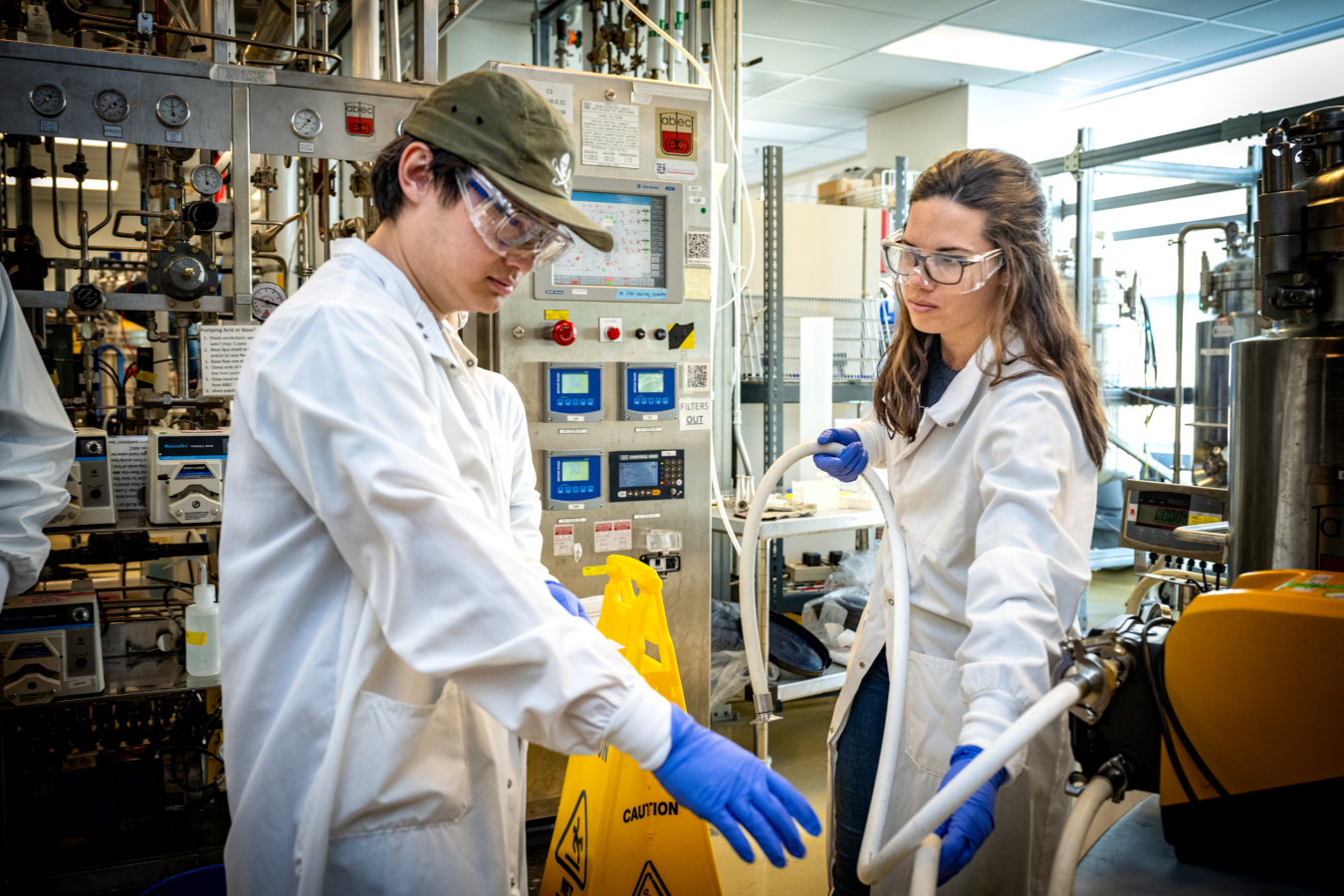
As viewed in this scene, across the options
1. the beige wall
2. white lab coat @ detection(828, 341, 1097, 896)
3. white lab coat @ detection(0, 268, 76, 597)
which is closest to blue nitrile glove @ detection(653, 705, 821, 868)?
white lab coat @ detection(828, 341, 1097, 896)

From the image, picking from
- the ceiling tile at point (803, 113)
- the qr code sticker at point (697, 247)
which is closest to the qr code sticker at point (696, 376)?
the qr code sticker at point (697, 247)

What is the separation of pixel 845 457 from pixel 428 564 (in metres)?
0.97

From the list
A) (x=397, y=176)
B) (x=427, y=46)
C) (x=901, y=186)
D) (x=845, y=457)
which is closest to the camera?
(x=397, y=176)

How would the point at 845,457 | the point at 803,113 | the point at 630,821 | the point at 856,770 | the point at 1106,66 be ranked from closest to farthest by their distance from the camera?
the point at 856,770 → the point at 845,457 → the point at 630,821 → the point at 1106,66 → the point at 803,113

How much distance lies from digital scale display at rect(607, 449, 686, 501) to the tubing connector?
1779 mm

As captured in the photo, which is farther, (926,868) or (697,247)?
(697,247)

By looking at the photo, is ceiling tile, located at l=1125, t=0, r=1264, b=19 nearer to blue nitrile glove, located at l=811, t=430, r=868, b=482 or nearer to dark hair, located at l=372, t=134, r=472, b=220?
blue nitrile glove, located at l=811, t=430, r=868, b=482

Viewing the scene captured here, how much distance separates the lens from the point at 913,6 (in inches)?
199

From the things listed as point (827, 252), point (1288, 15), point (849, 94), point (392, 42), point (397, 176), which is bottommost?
point (397, 176)

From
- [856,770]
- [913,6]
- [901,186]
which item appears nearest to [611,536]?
[856,770]

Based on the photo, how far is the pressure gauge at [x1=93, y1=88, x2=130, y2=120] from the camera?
221 cm

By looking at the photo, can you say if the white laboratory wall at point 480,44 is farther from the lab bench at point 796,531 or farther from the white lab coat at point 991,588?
the white lab coat at point 991,588

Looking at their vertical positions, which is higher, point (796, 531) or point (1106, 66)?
point (1106, 66)

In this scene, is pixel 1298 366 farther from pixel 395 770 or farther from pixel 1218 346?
pixel 1218 346
